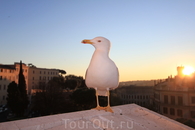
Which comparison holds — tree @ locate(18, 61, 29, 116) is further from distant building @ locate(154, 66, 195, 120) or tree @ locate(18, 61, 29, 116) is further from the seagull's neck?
the seagull's neck

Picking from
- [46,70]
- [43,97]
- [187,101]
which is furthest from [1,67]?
[187,101]

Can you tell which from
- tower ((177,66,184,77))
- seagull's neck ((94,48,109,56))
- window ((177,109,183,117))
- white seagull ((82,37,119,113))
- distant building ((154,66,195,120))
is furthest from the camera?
tower ((177,66,184,77))

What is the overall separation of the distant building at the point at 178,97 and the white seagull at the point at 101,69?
947 inches

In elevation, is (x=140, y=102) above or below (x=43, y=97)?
below

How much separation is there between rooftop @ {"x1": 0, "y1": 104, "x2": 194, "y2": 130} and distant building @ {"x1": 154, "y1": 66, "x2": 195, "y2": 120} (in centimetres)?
2361

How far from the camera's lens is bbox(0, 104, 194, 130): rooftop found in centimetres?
259

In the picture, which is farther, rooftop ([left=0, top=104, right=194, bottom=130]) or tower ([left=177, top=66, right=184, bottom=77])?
tower ([left=177, top=66, right=184, bottom=77])

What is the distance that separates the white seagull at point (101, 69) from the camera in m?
3.48

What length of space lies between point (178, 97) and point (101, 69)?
1048 inches

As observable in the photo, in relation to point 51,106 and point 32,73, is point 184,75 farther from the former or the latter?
point 32,73

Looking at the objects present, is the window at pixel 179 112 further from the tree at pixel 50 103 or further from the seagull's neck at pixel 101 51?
the seagull's neck at pixel 101 51

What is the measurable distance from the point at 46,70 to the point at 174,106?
41.2 m

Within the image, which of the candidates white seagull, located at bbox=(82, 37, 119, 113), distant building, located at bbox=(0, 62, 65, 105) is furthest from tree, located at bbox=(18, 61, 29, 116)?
white seagull, located at bbox=(82, 37, 119, 113)

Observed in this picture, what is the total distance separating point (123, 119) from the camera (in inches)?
124
